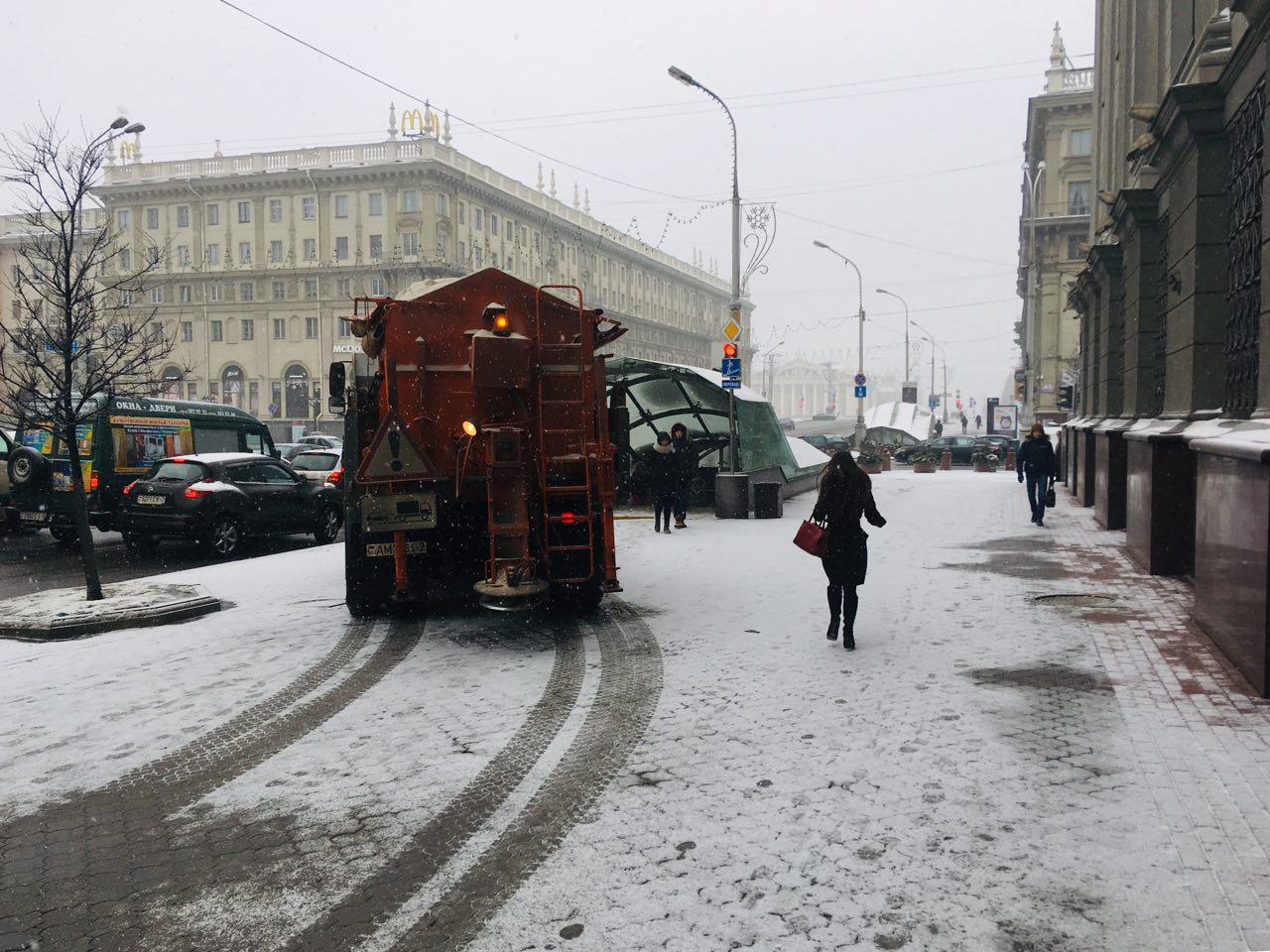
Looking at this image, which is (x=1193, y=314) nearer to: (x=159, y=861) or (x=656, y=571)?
(x=656, y=571)

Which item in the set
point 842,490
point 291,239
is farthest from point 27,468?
point 291,239

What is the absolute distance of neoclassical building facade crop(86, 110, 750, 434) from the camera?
67.6 m

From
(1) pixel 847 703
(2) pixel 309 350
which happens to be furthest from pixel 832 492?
(2) pixel 309 350

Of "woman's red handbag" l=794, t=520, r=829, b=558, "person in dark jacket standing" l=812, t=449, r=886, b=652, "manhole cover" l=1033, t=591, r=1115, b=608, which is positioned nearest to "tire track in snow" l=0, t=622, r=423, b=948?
"woman's red handbag" l=794, t=520, r=829, b=558

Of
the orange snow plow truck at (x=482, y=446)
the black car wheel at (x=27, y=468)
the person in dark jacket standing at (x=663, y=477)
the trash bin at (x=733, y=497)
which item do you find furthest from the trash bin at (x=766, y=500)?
the black car wheel at (x=27, y=468)

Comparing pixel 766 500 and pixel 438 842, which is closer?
pixel 438 842

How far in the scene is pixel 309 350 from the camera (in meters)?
70.1

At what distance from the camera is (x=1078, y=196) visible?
2203 inches

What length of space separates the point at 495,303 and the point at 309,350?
65.6 metres

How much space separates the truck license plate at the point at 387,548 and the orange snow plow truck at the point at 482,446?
13 millimetres

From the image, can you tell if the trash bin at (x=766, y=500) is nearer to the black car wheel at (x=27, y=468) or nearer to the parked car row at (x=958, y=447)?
the black car wheel at (x=27, y=468)

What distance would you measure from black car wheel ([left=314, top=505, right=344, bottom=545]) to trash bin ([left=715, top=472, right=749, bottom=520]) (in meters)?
7.00

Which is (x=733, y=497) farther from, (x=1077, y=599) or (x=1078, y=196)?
(x=1078, y=196)

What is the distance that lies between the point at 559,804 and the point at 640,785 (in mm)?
465
